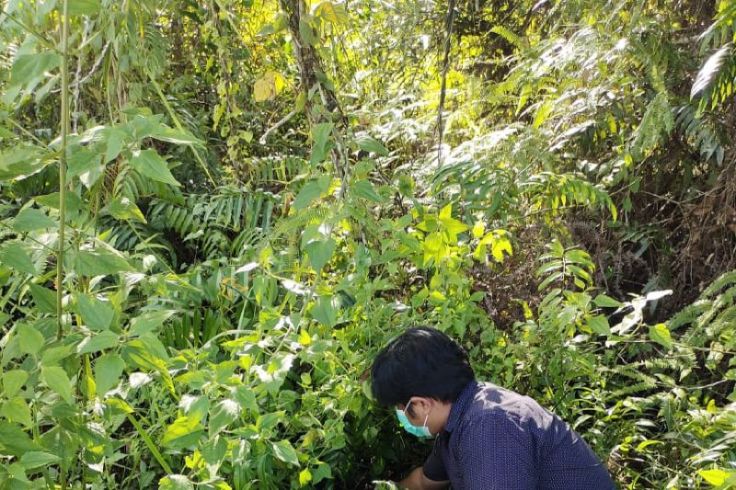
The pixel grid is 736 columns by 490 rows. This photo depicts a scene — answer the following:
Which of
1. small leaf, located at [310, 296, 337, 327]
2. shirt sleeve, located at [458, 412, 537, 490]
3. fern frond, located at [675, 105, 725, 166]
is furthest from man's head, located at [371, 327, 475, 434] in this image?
fern frond, located at [675, 105, 725, 166]

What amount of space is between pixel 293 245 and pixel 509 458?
1.13m

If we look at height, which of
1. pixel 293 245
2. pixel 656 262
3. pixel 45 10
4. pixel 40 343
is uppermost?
pixel 45 10

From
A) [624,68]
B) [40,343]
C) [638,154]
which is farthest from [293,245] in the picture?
[624,68]

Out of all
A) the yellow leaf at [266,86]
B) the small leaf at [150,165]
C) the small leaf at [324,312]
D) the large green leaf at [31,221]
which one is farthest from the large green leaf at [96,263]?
the yellow leaf at [266,86]

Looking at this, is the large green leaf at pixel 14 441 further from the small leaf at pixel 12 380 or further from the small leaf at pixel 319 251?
the small leaf at pixel 319 251

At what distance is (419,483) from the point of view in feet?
8.74

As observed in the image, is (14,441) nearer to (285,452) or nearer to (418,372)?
(285,452)

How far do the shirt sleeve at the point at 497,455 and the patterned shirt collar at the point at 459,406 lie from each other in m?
0.10

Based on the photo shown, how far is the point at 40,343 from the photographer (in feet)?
5.29

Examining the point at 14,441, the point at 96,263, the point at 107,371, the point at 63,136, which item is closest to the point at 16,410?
the point at 14,441

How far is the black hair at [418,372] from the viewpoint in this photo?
2.35 m

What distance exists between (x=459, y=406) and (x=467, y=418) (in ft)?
0.27

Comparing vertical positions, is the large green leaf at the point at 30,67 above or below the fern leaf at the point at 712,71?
above

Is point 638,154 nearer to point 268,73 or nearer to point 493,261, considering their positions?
point 493,261
